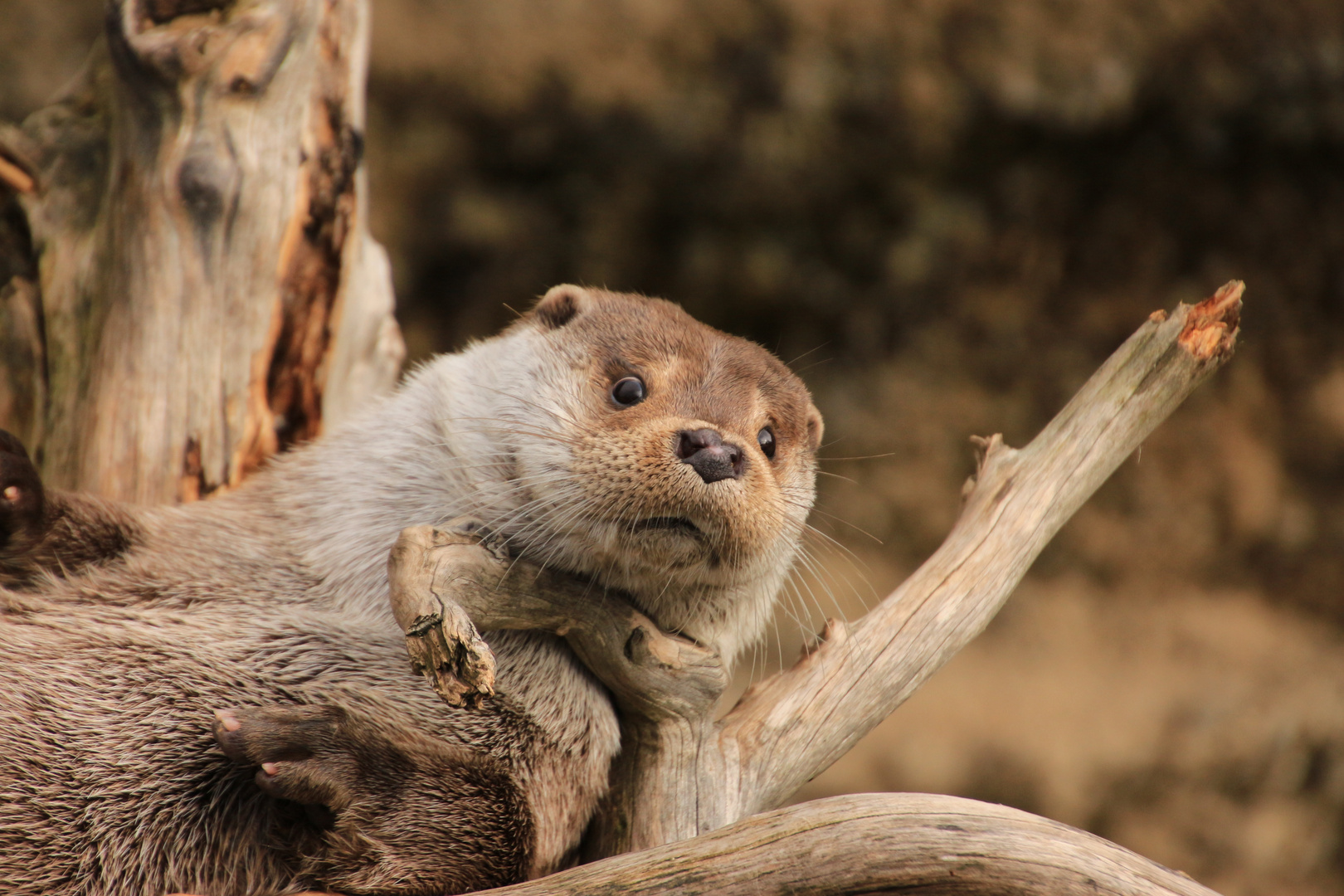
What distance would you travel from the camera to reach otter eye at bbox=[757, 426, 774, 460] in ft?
7.57

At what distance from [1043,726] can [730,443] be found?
13.0ft

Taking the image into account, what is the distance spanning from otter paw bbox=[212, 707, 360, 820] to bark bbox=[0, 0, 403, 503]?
3.74 feet

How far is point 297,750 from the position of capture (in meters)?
1.93

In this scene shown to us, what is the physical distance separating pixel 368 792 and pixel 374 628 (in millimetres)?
378

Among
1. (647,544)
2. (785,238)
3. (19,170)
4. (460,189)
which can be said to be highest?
(785,238)

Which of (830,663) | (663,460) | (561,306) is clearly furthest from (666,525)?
(561,306)

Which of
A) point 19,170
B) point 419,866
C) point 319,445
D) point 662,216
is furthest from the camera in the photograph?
point 662,216

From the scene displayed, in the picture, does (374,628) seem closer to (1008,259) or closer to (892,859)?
(892,859)

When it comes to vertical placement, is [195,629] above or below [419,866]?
above

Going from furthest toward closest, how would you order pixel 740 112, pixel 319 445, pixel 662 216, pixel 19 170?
1. pixel 662 216
2. pixel 740 112
3. pixel 19 170
4. pixel 319 445

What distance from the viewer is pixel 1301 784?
197 inches

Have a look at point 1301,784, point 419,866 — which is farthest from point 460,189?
point 1301,784

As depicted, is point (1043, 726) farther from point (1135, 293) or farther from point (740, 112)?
point (740, 112)

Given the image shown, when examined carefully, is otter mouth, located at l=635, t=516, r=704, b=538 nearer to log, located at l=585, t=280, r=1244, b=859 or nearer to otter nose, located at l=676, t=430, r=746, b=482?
otter nose, located at l=676, t=430, r=746, b=482
